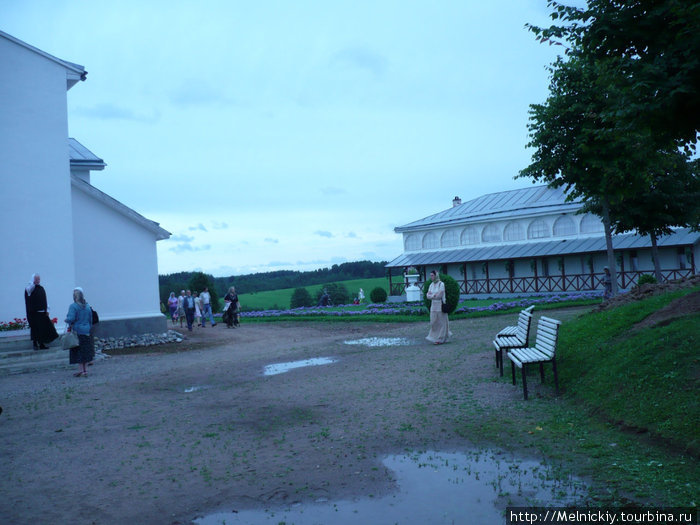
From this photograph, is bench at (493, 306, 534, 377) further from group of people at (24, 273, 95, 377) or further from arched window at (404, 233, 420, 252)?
arched window at (404, 233, 420, 252)

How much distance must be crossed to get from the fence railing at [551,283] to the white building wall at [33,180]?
2944 centimetres

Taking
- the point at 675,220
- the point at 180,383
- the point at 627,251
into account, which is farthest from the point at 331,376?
the point at 627,251

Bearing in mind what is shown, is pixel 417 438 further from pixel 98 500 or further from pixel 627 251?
pixel 627 251

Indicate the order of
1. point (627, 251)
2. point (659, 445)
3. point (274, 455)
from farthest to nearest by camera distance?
point (627, 251), point (274, 455), point (659, 445)

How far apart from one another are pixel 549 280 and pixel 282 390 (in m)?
33.4

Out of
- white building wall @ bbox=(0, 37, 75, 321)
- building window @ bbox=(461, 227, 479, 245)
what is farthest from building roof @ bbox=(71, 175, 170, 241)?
building window @ bbox=(461, 227, 479, 245)

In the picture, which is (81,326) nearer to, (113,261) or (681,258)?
(113,261)

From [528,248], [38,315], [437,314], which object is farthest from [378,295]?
[38,315]

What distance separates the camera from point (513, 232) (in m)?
43.3

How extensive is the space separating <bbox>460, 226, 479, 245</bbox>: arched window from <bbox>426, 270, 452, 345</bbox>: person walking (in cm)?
3091

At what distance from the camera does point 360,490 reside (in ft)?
16.8

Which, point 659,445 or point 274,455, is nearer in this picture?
point 659,445

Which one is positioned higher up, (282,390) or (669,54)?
(669,54)

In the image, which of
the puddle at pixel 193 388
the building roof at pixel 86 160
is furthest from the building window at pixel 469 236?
the puddle at pixel 193 388
